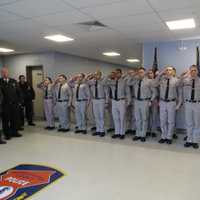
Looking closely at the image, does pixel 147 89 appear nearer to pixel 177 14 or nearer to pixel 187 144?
pixel 187 144

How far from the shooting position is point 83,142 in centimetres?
523

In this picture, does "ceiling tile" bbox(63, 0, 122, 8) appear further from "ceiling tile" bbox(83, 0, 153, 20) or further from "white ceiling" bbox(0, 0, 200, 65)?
"ceiling tile" bbox(83, 0, 153, 20)

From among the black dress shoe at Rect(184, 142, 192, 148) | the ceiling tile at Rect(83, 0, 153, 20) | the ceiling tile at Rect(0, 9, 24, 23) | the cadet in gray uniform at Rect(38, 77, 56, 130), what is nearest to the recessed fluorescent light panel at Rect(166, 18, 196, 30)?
the ceiling tile at Rect(83, 0, 153, 20)

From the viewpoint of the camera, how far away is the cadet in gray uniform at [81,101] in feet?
20.3

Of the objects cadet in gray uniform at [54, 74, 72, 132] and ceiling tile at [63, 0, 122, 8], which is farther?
cadet in gray uniform at [54, 74, 72, 132]

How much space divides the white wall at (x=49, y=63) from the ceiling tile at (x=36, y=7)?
14.4 feet

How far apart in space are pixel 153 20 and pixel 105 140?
2.78 metres

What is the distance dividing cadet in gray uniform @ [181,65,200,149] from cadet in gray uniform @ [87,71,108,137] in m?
1.97

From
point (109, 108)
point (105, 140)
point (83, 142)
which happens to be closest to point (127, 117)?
point (109, 108)

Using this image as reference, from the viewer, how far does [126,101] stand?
562 cm

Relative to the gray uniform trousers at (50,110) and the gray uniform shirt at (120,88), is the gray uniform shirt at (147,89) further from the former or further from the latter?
the gray uniform trousers at (50,110)

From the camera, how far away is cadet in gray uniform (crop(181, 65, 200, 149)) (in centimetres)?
471

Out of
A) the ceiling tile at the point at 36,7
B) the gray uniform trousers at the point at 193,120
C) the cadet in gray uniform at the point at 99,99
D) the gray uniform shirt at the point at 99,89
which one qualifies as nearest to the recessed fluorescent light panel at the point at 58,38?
the cadet in gray uniform at the point at 99,99

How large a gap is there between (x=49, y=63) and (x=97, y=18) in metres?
4.50
